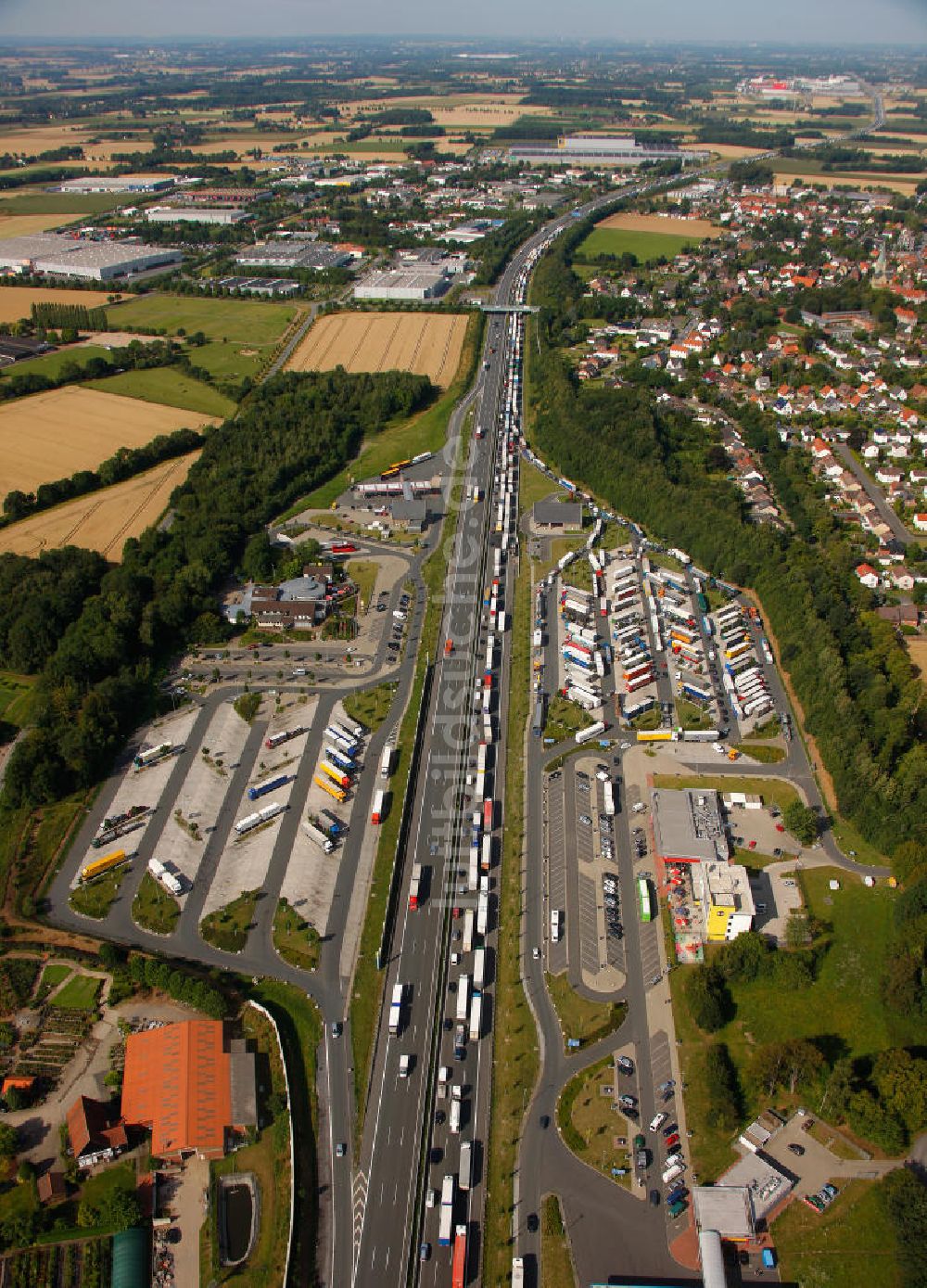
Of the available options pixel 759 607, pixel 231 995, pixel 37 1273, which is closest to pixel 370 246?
pixel 759 607

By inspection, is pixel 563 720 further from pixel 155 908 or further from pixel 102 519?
pixel 102 519

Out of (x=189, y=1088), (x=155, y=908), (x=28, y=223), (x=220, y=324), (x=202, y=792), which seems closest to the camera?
(x=189, y=1088)

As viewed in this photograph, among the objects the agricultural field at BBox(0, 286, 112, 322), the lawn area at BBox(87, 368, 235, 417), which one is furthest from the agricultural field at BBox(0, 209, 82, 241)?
the lawn area at BBox(87, 368, 235, 417)

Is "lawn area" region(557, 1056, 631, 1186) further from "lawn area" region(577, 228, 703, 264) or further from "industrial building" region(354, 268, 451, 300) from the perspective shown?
"lawn area" region(577, 228, 703, 264)

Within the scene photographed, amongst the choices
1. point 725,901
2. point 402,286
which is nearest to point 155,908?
point 725,901

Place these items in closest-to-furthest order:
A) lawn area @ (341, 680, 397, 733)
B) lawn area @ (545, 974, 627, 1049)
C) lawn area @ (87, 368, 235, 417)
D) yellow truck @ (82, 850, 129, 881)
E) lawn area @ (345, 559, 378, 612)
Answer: lawn area @ (545, 974, 627, 1049)
yellow truck @ (82, 850, 129, 881)
lawn area @ (341, 680, 397, 733)
lawn area @ (345, 559, 378, 612)
lawn area @ (87, 368, 235, 417)

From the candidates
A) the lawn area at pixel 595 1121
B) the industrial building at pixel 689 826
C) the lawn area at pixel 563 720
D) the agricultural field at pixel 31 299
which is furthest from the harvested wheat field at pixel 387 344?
the lawn area at pixel 595 1121
